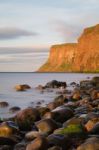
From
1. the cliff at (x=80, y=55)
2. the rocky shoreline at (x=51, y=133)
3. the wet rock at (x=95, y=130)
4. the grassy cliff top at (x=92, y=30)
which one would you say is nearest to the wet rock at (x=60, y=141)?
the rocky shoreline at (x=51, y=133)

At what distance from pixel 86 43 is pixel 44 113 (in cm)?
13531

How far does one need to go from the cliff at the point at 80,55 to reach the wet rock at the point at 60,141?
131323 mm

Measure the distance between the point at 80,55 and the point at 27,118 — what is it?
138415 mm

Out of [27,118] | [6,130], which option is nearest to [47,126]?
[6,130]

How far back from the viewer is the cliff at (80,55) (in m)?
146

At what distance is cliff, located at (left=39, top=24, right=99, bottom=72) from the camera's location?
146000mm

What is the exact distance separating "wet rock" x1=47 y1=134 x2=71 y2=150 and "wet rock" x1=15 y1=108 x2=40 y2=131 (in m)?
3.52

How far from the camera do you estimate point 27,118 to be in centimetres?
1516

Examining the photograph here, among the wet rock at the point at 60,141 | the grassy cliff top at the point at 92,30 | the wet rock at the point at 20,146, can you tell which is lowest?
the wet rock at the point at 20,146

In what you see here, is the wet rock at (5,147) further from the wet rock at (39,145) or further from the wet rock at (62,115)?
the wet rock at (62,115)

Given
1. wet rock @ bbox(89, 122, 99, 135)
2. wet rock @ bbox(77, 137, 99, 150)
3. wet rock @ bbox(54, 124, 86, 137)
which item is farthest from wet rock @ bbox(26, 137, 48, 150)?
wet rock @ bbox(89, 122, 99, 135)

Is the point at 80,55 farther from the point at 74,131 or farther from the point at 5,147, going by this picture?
the point at 5,147

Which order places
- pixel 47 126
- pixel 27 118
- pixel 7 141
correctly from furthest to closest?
pixel 27 118
pixel 47 126
pixel 7 141

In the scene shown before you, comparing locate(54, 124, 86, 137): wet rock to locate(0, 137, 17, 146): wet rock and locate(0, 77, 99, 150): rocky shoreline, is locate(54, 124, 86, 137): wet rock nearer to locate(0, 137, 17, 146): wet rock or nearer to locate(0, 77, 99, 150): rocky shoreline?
locate(0, 77, 99, 150): rocky shoreline
